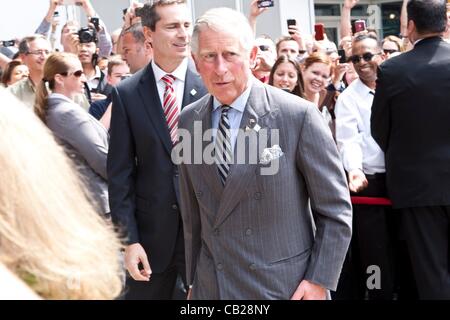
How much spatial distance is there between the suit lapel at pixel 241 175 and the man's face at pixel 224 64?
3.6 inches

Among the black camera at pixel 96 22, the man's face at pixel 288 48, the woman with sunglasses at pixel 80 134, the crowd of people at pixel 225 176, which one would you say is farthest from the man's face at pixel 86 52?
the woman with sunglasses at pixel 80 134

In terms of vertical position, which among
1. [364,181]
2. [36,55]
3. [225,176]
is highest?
[36,55]

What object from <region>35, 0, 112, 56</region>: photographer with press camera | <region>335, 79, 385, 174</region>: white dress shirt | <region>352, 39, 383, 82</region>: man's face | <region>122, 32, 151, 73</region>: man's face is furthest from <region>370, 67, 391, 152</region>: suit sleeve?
<region>35, 0, 112, 56</region>: photographer with press camera

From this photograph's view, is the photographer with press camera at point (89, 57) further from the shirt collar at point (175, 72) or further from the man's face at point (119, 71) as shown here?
the shirt collar at point (175, 72)

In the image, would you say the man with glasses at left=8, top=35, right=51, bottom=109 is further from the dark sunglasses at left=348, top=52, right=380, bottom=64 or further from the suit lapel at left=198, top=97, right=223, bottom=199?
the suit lapel at left=198, top=97, right=223, bottom=199

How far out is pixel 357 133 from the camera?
5.45 m

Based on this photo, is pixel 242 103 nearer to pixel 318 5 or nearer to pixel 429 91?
pixel 429 91

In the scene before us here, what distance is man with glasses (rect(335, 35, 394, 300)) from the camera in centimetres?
535

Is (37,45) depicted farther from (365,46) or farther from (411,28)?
(411,28)

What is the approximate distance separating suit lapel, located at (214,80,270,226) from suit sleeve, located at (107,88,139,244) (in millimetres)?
983

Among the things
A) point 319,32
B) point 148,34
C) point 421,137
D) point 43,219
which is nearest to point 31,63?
point 148,34

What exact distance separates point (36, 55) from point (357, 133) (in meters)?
3.06

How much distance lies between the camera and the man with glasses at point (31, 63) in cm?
633

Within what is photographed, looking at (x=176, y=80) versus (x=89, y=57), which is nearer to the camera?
(x=176, y=80)
